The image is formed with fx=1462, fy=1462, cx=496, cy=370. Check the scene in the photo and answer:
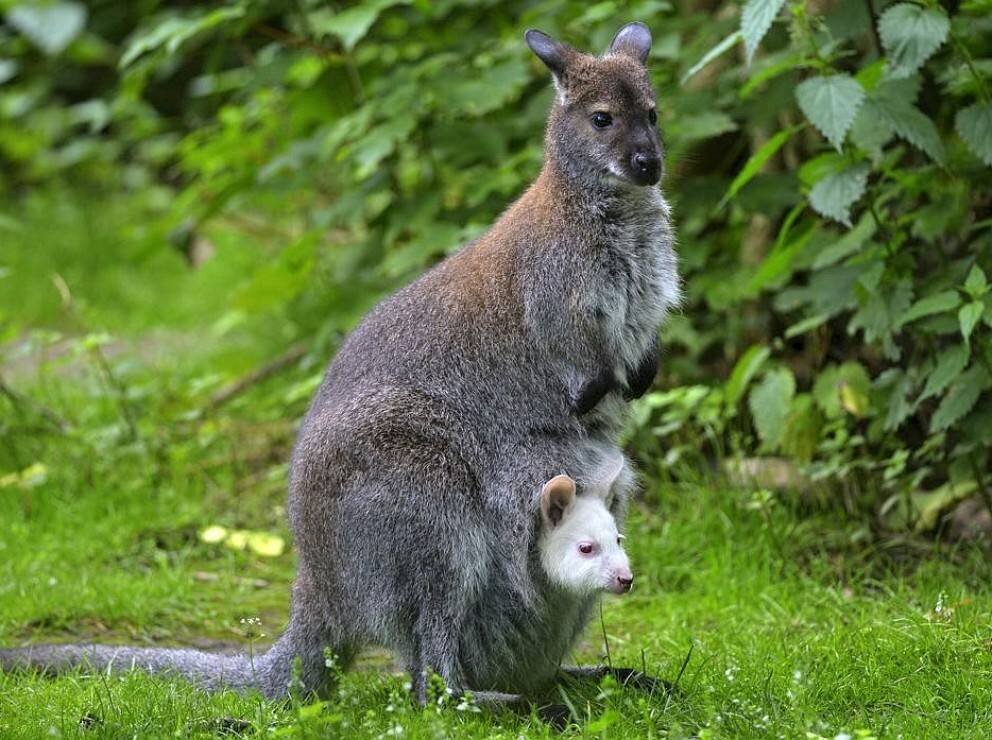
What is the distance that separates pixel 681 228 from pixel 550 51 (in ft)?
9.20

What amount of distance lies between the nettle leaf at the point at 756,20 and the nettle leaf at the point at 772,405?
6.45 feet

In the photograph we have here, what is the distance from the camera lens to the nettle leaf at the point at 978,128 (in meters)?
5.27

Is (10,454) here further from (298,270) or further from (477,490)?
(477,490)

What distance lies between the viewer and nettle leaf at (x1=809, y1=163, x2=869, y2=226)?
210 inches

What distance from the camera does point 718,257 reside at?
307 inches

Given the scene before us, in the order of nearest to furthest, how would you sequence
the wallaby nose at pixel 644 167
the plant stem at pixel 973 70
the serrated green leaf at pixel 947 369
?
the wallaby nose at pixel 644 167
the plant stem at pixel 973 70
the serrated green leaf at pixel 947 369

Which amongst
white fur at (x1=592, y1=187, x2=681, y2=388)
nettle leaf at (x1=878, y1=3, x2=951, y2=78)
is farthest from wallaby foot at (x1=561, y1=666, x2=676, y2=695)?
nettle leaf at (x1=878, y1=3, x2=951, y2=78)

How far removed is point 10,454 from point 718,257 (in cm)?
391

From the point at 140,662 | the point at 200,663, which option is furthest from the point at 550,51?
the point at 140,662

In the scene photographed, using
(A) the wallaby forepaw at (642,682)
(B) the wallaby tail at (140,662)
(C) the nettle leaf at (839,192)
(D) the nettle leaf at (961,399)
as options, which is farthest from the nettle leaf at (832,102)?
(B) the wallaby tail at (140,662)

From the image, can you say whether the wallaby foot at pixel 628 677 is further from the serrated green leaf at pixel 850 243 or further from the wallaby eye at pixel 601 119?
the serrated green leaf at pixel 850 243

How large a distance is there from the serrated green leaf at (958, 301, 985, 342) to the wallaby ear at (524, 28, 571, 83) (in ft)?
5.44

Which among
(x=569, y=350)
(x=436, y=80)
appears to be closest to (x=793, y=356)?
(x=436, y=80)

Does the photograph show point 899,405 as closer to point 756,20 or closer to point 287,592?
point 756,20
